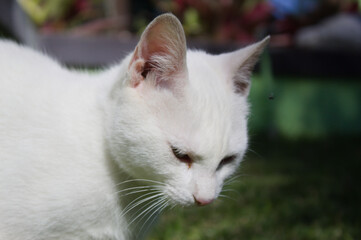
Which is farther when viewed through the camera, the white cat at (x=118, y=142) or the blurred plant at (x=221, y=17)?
the blurred plant at (x=221, y=17)

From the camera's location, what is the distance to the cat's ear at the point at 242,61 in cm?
188

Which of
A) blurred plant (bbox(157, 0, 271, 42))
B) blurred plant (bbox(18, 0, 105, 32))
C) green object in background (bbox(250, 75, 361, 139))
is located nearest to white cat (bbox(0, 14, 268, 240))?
green object in background (bbox(250, 75, 361, 139))

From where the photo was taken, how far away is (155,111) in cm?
174

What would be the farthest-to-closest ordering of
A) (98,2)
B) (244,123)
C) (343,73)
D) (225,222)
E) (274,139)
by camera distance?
(98,2)
(343,73)
(274,139)
(225,222)
(244,123)

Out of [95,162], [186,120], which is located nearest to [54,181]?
[95,162]

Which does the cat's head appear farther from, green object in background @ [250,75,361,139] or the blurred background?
green object in background @ [250,75,361,139]

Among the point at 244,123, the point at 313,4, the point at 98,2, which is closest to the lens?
the point at 244,123

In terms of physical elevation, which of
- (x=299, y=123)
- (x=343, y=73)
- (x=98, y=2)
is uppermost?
(x=98, y=2)

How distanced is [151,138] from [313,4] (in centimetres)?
622

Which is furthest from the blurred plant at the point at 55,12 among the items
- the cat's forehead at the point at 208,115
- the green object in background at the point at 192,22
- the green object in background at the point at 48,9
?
the cat's forehead at the point at 208,115

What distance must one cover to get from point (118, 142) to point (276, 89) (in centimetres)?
449

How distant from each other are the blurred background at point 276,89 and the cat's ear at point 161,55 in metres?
1.13

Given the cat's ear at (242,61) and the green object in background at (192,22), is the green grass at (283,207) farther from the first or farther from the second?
the green object in background at (192,22)

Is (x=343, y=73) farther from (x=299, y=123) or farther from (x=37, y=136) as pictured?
(x=37, y=136)
